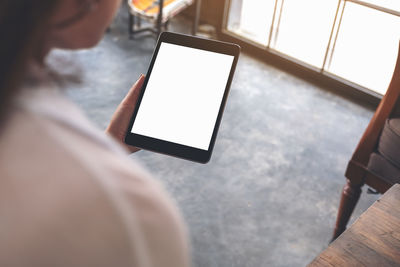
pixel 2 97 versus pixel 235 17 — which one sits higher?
pixel 2 97

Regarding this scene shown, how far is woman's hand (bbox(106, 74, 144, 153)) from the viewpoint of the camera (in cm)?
103

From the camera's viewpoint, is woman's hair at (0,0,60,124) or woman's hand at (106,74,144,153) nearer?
woman's hair at (0,0,60,124)

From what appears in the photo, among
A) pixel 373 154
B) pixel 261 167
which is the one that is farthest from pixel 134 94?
pixel 261 167

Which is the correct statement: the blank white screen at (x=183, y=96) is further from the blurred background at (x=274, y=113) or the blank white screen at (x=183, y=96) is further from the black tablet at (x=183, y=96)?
the blurred background at (x=274, y=113)

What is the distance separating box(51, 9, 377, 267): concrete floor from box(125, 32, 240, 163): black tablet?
914 millimetres

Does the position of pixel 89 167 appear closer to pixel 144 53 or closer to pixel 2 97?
pixel 2 97

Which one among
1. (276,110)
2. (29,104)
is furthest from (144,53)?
(29,104)

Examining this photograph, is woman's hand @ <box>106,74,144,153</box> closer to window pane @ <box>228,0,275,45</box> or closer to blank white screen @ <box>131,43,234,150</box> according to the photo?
blank white screen @ <box>131,43,234,150</box>

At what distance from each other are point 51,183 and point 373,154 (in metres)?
1.57

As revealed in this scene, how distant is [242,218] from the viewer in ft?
6.68

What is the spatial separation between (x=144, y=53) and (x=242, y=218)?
1.81 m

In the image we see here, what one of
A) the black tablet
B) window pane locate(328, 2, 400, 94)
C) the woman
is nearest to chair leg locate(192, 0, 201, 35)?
window pane locate(328, 2, 400, 94)

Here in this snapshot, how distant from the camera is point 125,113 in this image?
1.04 meters

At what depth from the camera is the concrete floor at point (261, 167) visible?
1.94m
